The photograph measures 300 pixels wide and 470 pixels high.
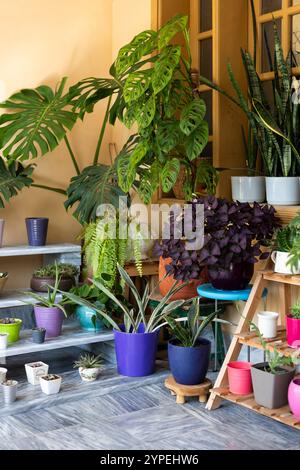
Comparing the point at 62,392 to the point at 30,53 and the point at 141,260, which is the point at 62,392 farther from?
the point at 30,53

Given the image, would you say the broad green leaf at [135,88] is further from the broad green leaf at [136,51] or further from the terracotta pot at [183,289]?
the terracotta pot at [183,289]

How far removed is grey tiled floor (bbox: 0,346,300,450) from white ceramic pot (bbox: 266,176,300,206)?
1090 millimetres

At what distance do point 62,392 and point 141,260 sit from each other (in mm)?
1012

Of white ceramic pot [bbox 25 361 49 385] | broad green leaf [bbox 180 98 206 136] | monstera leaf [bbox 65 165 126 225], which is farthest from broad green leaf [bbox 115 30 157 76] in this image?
white ceramic pot [bbox 25 361 49 385]

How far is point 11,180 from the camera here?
168 inches

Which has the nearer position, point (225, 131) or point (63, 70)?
point (225, 131)

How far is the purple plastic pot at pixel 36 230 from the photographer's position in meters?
4.30

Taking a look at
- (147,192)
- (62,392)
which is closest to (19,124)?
(147,192)

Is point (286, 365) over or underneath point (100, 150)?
underneath

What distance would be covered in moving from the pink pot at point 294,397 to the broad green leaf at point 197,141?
128 centimetres

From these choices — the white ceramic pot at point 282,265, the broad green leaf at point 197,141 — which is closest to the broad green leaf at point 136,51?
the broad green leaf at point 197,141
